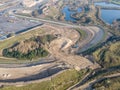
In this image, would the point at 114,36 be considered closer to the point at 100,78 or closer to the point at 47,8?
the point at 100,78

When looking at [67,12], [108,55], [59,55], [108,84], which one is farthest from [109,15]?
[108,84]

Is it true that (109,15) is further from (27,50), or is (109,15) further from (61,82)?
(61,82)

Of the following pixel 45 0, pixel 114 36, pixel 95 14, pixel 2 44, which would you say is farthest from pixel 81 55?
pixel 45 0

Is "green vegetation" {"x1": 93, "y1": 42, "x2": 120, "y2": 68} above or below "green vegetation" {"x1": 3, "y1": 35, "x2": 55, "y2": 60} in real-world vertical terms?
below

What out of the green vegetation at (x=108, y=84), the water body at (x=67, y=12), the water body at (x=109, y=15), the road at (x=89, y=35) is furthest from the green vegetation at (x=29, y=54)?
the water body at (x=109, y=15)

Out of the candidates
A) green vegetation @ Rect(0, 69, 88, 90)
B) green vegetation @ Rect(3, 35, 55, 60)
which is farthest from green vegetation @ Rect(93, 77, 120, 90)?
green vegetation @ Rect(3, 35, 55, 60)

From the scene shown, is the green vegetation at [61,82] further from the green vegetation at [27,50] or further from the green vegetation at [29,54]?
the green vegetation at [27,50]

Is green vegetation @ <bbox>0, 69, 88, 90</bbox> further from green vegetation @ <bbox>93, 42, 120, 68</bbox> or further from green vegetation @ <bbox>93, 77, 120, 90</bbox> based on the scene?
green vegetation @ <bbox>93, 42, 120, 68</bbox>
